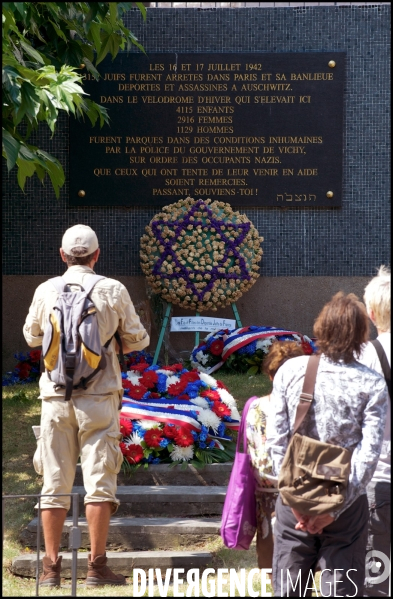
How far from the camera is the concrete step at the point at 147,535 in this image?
4000mm

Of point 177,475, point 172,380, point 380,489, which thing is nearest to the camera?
point 380,489

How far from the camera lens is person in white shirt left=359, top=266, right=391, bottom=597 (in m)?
2.81

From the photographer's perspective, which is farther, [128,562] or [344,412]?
[128,562]

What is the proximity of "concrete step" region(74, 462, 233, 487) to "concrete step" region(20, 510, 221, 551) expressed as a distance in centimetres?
51

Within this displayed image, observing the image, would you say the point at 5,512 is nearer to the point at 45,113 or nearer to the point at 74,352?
the point at 74,352

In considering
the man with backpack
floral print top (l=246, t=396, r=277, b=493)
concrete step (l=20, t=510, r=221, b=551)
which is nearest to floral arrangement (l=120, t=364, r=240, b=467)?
concrete step (l=20, t=510, r=221, b=551)

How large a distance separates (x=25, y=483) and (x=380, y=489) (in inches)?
101

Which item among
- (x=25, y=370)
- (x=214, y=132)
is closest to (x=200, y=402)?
(x=25, y=370)

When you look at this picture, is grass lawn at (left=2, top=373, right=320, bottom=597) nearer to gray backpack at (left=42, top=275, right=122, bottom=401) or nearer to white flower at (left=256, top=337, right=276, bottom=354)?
white flower at (left=256, top=337, right=276, bottom=354)

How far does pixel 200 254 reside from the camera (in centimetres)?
800

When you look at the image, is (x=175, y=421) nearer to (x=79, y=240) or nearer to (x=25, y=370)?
(x=79, y=240)

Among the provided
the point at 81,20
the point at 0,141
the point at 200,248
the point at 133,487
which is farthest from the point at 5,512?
the point at 200,248

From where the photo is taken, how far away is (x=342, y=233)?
27.5 ft

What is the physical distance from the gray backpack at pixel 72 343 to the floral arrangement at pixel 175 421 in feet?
4.57
